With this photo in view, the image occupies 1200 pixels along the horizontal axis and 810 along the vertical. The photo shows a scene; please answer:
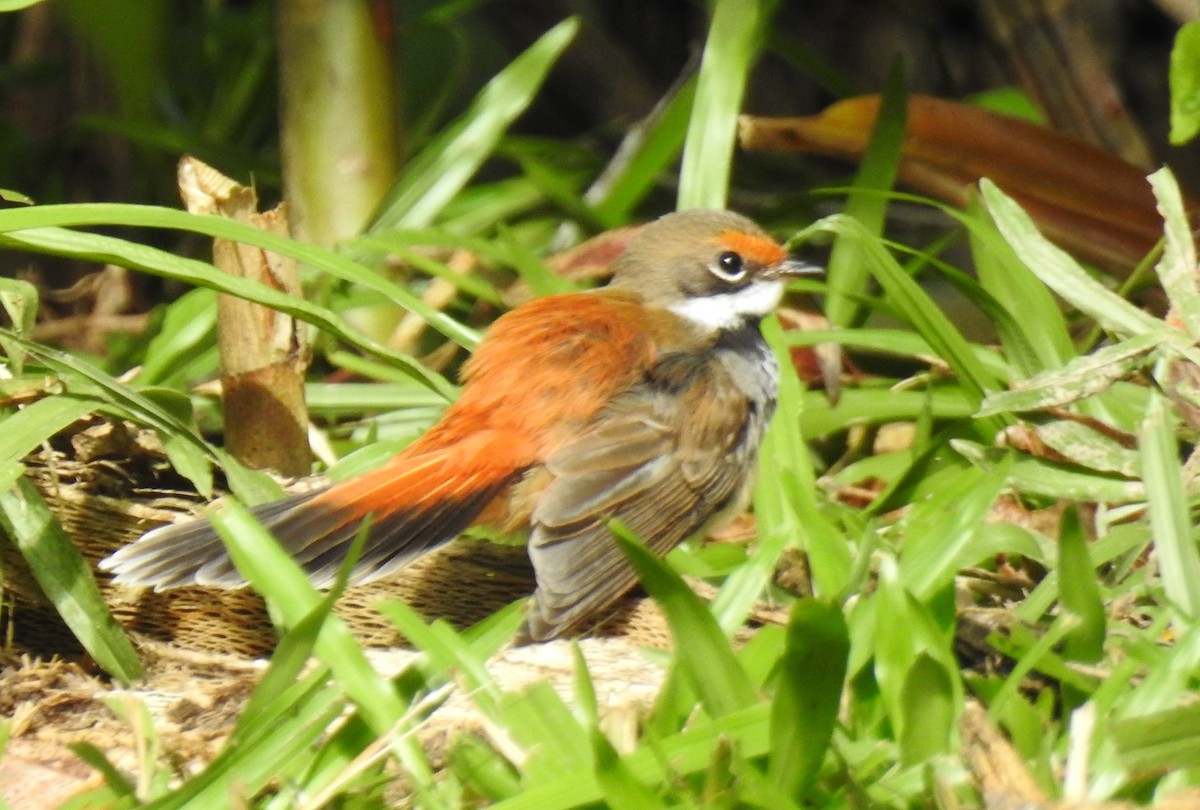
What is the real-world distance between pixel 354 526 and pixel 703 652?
2.96 feet

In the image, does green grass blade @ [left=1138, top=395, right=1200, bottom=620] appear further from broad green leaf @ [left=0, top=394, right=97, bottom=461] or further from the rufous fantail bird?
broad green leaf @ [left=0, top=394, right=97, bottom=461]

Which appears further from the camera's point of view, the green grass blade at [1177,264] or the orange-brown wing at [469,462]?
the green grass blade at [1177,264]

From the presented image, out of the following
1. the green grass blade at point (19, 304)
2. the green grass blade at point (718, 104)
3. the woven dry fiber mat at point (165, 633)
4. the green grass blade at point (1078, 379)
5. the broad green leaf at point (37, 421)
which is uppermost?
the green grass blade at point (718, 104)

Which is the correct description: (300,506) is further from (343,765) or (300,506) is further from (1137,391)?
(1137,391)

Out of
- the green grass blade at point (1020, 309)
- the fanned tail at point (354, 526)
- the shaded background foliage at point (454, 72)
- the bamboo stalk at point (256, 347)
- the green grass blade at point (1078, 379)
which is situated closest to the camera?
the fanned tail at point (354, 526)

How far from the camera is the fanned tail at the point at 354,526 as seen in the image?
2930mm

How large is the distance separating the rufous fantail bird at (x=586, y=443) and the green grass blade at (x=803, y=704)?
0.87m

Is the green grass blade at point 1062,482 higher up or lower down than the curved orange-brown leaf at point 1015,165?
lower down

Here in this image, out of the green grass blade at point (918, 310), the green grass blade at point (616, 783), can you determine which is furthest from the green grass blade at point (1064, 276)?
the green grass blade at point (616, 783)

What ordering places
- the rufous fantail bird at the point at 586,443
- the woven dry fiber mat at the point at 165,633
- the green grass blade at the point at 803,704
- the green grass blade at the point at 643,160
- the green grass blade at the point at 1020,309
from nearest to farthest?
the green grass blade at the point at 803,704, the woven dry fiber mat at the point at 165,633, the rufous fantail bird at the point at 586,443, the green grass blade at the point at 1020,309, the green grass blade at the point at 643,160

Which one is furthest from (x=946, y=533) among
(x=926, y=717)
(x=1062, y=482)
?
(x=926, y=717)

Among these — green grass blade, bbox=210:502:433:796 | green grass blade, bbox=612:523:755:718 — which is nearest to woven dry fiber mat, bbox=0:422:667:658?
green grass blade, bbox=210:502:433:796

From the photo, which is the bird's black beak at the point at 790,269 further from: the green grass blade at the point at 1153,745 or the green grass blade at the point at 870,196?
the green grass blade at the point at 1153,745

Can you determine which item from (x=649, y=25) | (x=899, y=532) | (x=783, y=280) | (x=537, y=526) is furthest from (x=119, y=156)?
(x=899, y=532)
